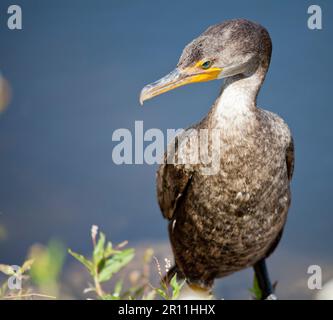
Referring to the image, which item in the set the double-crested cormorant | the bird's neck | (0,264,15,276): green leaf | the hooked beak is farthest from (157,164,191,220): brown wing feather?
(0,264,15,276): green leaf

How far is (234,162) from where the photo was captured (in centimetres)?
284

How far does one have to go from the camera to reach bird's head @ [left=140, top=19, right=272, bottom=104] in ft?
8.98

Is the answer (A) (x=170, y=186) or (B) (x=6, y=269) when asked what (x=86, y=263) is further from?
(A) (x=170, y=186)

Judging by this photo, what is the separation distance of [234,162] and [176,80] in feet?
1.70

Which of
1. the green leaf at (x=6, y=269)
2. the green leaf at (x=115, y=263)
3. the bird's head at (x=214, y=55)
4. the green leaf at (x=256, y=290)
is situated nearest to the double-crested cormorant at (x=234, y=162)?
the bird's head at (x=214, y=55)

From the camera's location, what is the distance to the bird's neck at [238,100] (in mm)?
2844

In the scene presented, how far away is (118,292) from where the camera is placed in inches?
97.1

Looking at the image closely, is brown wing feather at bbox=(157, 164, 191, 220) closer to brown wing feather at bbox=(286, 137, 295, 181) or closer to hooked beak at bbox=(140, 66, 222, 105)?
hooked beak at bbox=(140, 66, 222, 105)

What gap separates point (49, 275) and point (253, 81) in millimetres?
1428

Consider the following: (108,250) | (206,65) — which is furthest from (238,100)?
(108,250)

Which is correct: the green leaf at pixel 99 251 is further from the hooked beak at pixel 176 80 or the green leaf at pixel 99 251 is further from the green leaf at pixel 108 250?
the hooked beak at pixel 176 80

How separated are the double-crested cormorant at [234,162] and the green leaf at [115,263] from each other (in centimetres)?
64
